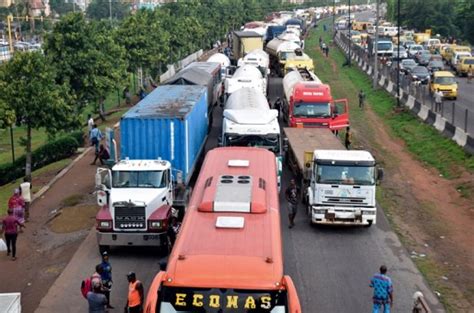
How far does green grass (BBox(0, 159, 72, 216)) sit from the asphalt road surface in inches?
285

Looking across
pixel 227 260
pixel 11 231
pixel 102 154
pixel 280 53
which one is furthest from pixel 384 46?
pixel 227 260

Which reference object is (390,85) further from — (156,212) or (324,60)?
(156,212)

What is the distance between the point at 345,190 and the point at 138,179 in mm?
6078

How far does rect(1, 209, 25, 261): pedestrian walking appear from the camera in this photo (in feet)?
61.7

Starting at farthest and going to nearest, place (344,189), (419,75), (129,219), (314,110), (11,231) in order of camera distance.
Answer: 1. (419,75)
2. (314,110)
3. (344,189)
4. (11,231)
5. (129,219)

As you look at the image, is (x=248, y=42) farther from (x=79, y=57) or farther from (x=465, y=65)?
(x=79, y=57)

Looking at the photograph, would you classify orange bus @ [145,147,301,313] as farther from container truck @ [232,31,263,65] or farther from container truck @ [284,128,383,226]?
container truck @ [232,31,263,65]

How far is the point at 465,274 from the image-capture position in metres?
17.8

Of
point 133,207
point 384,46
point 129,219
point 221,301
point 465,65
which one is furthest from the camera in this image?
point 384,46

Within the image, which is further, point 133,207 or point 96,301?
point 133,207

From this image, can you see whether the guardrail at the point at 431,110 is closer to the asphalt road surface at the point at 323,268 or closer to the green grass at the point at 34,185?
the asphalt road surface at the point at 323,268

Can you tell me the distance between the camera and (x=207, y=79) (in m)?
35.1

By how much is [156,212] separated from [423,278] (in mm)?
7119

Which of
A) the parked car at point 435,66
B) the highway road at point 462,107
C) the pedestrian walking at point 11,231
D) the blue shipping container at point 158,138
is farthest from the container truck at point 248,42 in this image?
the pedestrian walking at point 11,231
